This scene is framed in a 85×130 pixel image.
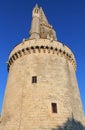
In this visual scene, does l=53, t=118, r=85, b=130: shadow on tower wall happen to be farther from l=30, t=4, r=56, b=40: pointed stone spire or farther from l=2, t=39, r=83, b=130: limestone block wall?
l=30, t=4, r=56, b=40: pointed stone spire

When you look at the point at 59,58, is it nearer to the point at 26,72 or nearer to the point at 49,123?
the point at 26,72

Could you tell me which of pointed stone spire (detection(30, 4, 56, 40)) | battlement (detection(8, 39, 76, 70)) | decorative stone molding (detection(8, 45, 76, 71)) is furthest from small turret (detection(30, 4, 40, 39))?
decorative stone molding (detection(8, 45, 76, 71))

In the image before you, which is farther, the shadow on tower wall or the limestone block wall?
the limestone block wall

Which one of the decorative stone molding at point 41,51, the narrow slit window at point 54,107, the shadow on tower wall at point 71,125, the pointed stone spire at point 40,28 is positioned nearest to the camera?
the shadow on tower wall at point 71,125

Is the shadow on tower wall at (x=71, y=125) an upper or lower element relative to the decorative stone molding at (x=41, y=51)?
lower

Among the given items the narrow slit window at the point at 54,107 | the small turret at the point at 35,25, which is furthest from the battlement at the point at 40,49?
the narrow slit window at the point at 54,107

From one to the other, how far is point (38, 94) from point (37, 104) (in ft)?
3.06

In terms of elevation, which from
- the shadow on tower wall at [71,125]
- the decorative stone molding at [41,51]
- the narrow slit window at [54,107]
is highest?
the decorative stone molding at [41,51]

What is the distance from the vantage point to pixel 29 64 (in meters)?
18.7

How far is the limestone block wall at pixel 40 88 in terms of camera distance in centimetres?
1550

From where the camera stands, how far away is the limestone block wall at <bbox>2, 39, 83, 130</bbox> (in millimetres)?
15500

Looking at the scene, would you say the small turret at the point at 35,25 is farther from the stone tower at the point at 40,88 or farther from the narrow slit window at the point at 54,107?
the narrow slit window at the point at 54,107

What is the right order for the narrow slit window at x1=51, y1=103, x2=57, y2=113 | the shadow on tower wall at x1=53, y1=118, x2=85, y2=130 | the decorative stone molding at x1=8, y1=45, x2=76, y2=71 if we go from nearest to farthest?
1. the shadow on tower wall at x1=53, y1=118, x2=85, y2=130
2. the narrow slit window at x1=51, y1=103, x2=57, y2=113
3. the decorative stone molding at x1=8, y1=45, x2=76, y2=71

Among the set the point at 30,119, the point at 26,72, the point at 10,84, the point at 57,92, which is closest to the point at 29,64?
the point at 26,72
